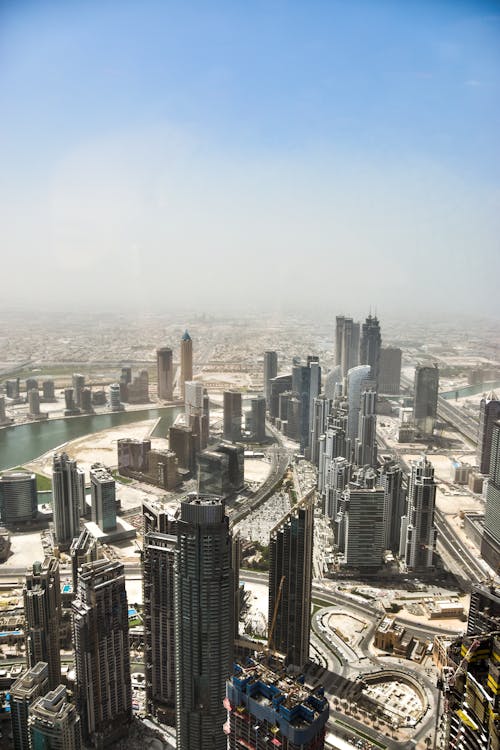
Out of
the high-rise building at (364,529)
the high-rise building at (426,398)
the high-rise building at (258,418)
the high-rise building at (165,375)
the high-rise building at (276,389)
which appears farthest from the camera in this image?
the high-rise building at (165,375)

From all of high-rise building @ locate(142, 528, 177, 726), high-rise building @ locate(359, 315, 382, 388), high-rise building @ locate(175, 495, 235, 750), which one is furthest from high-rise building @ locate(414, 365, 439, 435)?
high-rise building @ locate(175, 495, 235, 750)

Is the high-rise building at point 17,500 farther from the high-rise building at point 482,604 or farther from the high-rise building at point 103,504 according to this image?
the high-rise building at point 482,604

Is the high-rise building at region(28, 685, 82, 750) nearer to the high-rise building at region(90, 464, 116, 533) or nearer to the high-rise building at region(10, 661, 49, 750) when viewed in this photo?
the high-rise building at region(10, 661, 49, 750)

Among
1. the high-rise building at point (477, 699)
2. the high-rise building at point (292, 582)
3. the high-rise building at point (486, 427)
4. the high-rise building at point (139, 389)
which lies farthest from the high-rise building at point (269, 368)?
the high-rise building at point (477, 699)

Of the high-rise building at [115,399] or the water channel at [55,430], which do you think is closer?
the water channel at [55,430]

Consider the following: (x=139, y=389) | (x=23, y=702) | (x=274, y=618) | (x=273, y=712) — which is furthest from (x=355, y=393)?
(x=273, y=712)

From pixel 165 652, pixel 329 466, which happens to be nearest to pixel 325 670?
pixel 165 652

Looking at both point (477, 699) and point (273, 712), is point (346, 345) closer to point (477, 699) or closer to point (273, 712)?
point (273, 712)
